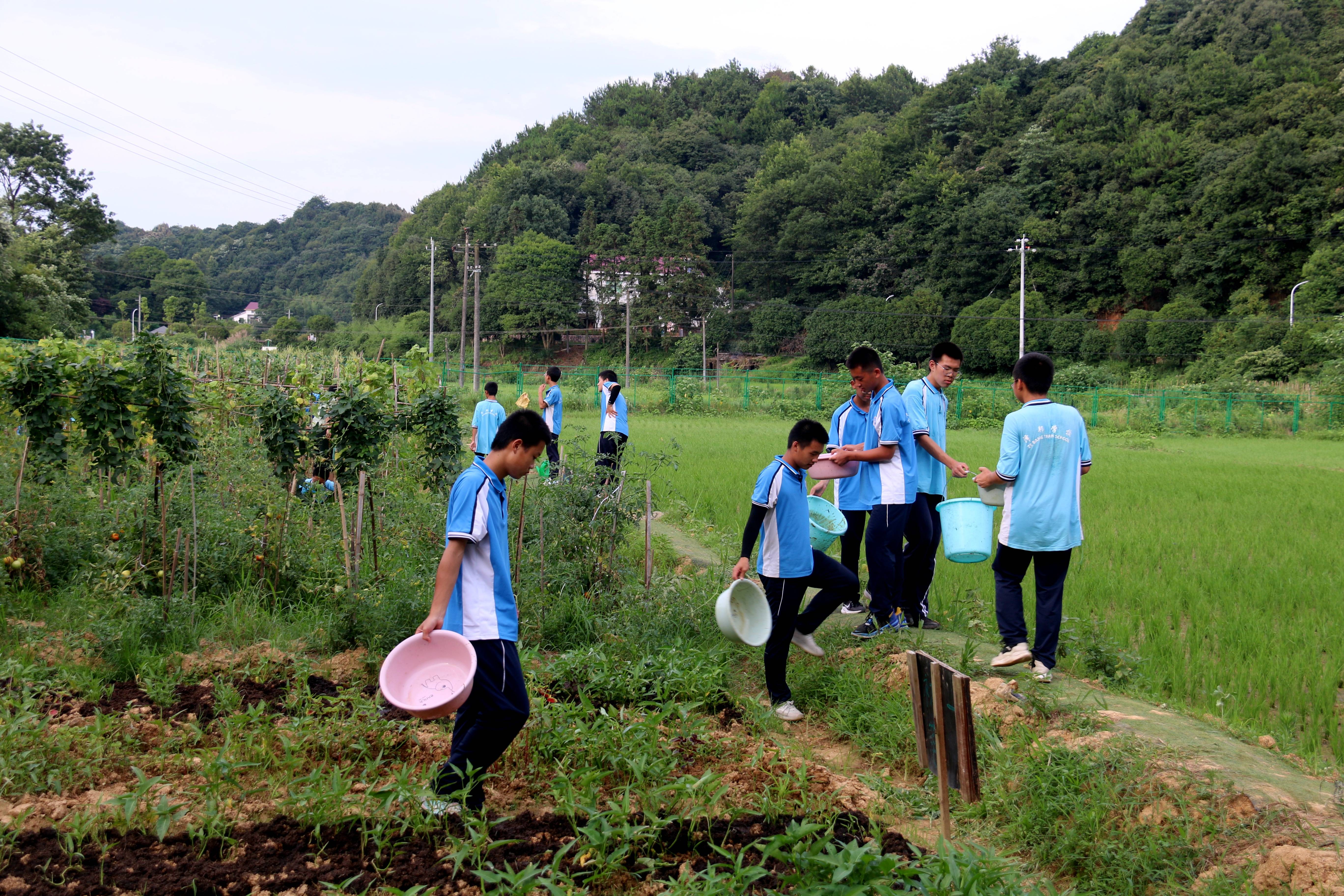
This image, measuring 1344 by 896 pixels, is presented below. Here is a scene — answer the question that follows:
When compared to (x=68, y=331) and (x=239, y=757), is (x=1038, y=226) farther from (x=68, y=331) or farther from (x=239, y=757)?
(x=239, y=757)

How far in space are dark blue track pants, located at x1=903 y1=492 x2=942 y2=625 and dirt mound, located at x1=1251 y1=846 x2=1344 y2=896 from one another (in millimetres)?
2697

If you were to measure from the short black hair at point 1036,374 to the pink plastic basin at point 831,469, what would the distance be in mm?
1175

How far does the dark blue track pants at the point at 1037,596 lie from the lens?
181 inches

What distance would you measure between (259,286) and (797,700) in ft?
295

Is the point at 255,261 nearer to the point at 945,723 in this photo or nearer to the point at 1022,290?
the point at 1022,290

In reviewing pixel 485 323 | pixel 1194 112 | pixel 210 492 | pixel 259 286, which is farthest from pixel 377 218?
pixel 210 492

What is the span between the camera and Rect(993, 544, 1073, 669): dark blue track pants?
4.59m

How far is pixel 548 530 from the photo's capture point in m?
6.06

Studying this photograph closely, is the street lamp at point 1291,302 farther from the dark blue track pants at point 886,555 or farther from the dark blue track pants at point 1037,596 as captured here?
the dark blue track pants at point 1037,596

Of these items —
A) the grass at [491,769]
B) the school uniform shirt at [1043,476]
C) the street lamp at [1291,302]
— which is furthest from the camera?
the street lamp at [1291,302]

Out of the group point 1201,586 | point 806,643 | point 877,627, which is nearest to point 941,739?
point 806,643

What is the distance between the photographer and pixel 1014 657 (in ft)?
15.1

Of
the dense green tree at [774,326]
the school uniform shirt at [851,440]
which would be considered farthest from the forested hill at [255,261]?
the school uniform shirt at [851,440]

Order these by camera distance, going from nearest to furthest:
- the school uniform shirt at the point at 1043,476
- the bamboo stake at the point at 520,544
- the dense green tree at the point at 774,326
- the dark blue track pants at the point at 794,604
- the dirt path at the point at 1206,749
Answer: the dirt path at the point at 1206,749
the dark blue track pants at the point at 794,604
the school uniform shirt at the point at 1043,476
the bamboo stake at the point at 520,544
the dense green tree at the point at 774,326
